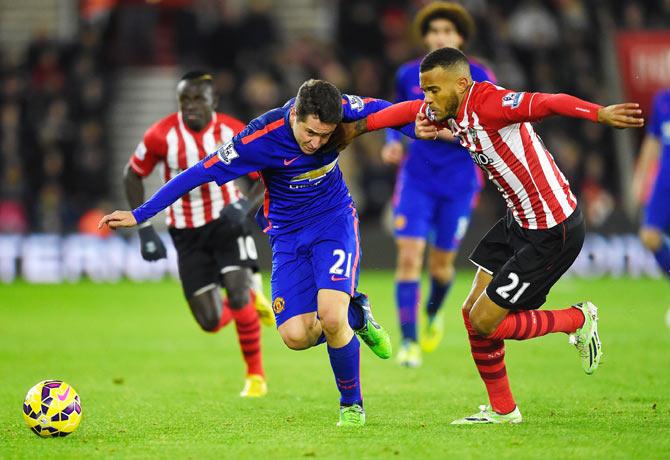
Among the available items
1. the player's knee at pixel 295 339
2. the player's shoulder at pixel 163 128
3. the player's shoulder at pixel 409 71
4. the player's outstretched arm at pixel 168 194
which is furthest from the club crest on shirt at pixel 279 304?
the player's shoulder at pixel 409 71

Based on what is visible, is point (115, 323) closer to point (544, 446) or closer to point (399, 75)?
point (399, 75)

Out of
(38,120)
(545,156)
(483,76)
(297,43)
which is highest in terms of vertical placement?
(297,43)

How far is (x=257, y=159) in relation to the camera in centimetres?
702

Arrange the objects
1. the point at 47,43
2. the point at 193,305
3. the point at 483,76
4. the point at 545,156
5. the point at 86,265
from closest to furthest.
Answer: the point at 545,156 < the point at 193,305 < the point at 483,76 < the point at 86,265 < the point at 47,43

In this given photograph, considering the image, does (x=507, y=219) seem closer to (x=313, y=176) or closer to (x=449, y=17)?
(x=313, y=176)

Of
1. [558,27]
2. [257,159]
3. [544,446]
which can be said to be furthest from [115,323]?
[558,27]

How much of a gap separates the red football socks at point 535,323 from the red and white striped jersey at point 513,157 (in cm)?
55

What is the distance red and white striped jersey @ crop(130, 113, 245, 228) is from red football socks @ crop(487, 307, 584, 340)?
9.22ft

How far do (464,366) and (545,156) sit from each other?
359cm

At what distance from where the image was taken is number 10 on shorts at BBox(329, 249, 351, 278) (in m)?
7.08

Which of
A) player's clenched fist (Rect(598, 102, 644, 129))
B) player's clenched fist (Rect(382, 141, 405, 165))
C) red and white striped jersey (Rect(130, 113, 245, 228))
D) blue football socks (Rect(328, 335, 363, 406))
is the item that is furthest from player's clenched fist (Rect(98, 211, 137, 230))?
player's clenched fist (Rect(382, 141, 405, 165))

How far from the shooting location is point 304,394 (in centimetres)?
865

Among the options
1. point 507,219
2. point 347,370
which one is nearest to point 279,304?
point 347,370

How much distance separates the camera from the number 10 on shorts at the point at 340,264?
279 inches
